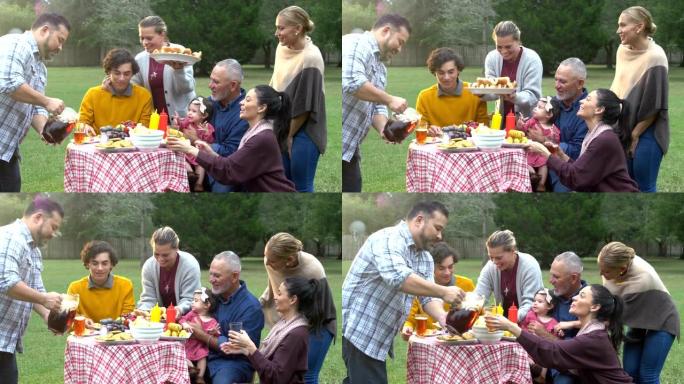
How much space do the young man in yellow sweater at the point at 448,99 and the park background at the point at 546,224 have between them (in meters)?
1.21

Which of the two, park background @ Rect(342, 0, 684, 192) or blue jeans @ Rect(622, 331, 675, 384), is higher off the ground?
park background @ Rect(342, 0, 684, 192)

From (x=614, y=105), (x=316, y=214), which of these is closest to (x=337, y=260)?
(x=316, y=214)

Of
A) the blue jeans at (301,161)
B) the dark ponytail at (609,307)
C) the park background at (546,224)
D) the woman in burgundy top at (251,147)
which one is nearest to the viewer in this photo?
the dark ponytail at (609,307)

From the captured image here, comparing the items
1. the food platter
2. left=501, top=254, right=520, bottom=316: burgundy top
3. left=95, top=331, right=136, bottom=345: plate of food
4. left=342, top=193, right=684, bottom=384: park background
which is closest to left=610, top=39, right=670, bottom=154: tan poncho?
the food platter

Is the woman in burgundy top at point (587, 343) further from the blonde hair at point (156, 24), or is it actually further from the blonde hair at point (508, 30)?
the blonde hair at point (156, 24)

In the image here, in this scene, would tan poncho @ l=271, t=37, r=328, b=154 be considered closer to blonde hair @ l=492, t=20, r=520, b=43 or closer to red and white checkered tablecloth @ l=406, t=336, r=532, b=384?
blonde hair @ l=492, t=20, r=520, b=43

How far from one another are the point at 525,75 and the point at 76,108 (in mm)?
3369

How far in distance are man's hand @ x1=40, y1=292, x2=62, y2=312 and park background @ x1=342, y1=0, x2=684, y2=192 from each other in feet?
10.1

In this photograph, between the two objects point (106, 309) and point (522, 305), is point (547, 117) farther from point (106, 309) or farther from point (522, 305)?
point (106, 309)

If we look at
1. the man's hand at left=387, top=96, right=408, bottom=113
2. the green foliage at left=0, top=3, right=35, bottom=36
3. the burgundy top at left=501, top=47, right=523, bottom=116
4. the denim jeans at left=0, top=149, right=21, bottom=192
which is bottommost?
the denim jeans at left=0, top=149, right=21, bottom=192

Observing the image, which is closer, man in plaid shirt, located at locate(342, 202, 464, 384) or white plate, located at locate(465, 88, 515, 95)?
man in plaid shirt, located at locate(342, 202, 464, 384)

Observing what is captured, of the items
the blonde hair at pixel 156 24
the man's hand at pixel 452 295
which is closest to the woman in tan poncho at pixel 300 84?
the blonde hair at pixel 156 24

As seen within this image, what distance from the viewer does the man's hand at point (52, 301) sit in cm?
1185

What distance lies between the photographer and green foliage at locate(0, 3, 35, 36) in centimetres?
1423
